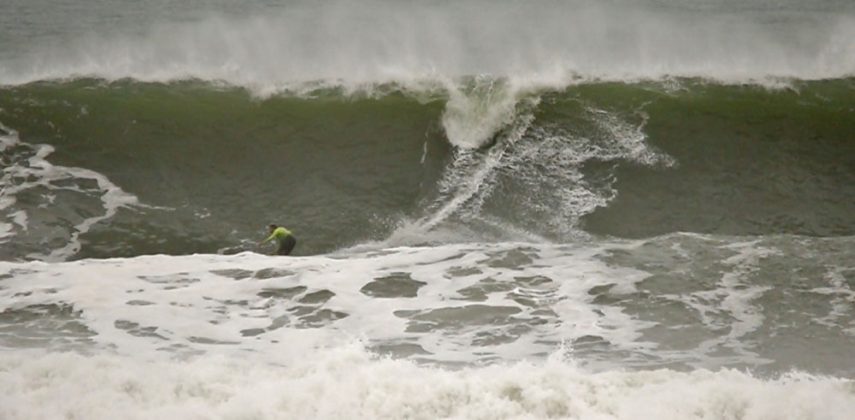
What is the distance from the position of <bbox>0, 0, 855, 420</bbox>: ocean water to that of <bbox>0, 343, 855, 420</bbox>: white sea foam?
0.07 ft

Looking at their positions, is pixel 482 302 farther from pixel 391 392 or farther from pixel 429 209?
pixel 429 209

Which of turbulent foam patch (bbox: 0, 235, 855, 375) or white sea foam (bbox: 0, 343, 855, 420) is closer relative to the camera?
white sea foam (bbox: 0, 343, 855, 420)

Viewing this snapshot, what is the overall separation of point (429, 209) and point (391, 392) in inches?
243

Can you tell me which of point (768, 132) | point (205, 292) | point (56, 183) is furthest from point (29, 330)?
point (768, 132)

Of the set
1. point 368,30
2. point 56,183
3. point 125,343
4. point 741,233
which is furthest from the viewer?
point 368,30

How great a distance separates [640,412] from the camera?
7.16m

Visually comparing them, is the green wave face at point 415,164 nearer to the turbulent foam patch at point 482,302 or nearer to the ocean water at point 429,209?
the ocean water at point 429,209

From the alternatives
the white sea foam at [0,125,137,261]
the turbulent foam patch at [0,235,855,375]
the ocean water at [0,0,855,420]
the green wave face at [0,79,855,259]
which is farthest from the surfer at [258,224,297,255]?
the white sea foam at [0,125,137,261]

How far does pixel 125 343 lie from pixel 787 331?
5.24 metres

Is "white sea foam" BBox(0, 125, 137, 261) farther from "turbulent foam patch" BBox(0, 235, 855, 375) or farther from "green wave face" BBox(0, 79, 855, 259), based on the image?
"turbulent foam patch" BBox(0, 235, 855, 375)

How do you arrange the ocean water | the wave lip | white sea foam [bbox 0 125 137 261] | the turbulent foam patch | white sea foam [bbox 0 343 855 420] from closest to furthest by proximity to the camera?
white sea foam [bbox 0 343 855 420] < the ocean water < the turbulent foam patch < white sea foam [bbox 0 125 137 261] < the wave lip

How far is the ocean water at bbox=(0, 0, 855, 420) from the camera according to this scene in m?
7.63

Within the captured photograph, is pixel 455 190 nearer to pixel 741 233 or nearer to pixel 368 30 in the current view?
pixel 741 233

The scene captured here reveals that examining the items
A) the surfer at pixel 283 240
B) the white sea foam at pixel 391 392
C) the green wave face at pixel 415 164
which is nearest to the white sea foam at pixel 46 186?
the green wave face at pixel 415 164
